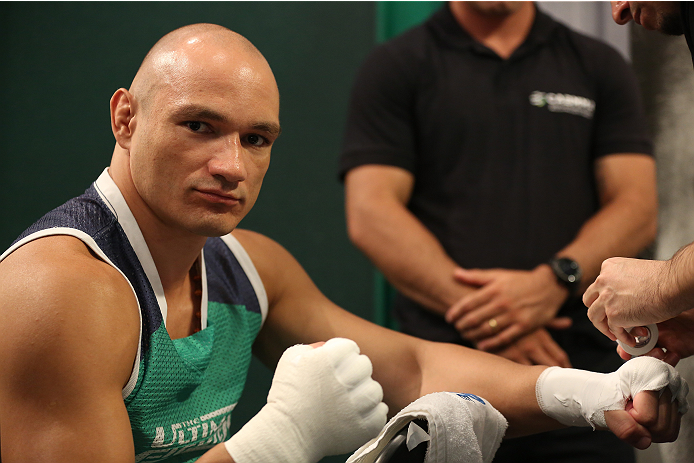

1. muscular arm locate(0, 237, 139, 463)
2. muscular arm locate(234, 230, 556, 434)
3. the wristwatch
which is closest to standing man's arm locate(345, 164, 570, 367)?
the wristwatch

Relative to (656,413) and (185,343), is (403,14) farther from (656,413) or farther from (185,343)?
(656,413)

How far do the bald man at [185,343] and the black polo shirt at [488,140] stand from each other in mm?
461

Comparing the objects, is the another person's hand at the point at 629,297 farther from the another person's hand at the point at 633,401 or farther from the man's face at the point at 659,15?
the man's face at the point at 659,15

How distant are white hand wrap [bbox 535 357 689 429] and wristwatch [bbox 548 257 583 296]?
0.48 meters

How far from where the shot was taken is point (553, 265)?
143 cm

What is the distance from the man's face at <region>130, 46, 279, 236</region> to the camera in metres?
0.93

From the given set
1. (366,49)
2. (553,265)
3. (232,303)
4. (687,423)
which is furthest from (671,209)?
(232,303)

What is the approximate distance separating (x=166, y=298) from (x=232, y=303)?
130 millimetres

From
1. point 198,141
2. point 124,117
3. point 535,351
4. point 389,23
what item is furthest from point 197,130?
point 389,23

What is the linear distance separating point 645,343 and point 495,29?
95 cm

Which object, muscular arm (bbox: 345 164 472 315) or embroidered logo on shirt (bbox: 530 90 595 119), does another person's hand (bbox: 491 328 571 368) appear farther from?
embroidered logo on shirt (bbox: 530 90 595 119)

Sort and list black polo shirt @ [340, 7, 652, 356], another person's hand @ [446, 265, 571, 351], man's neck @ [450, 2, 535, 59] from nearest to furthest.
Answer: another person's hand @ [446, 265, 571, 351], black polo shirt @ [340, 7, 652, 356], man's neck @ [450, 2, 535, 59]

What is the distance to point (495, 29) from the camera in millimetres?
1625

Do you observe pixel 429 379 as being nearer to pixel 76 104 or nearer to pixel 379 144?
pixel 379 144
